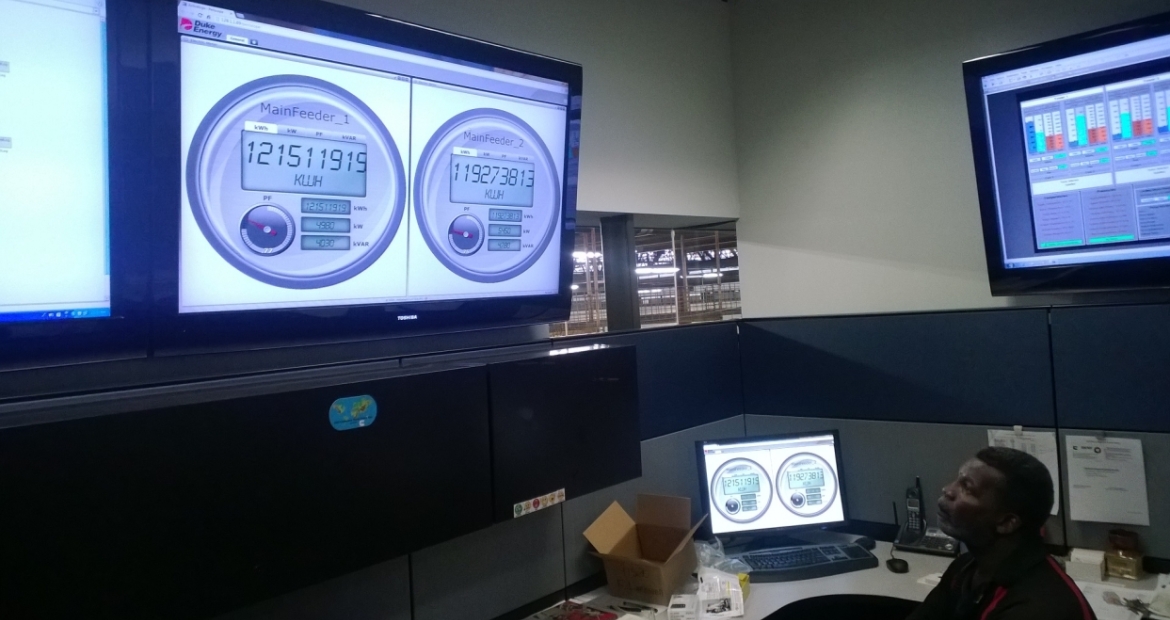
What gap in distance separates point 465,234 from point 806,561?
4.56 feet

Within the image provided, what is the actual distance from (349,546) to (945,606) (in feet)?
4.55

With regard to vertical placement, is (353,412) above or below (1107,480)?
above

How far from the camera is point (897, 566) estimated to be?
2.08m

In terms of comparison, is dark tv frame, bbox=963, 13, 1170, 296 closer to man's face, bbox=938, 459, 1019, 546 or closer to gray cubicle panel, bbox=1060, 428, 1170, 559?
gray cubicle panel, bbox=1060, 428, 1170, 559

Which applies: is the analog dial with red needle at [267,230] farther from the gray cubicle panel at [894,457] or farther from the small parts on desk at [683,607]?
the gray cubicle panel at [894,457]

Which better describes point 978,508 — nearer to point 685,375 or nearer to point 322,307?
point 685,375

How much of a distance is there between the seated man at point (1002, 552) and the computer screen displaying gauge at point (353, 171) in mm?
1118

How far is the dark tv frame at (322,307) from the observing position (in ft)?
3.88

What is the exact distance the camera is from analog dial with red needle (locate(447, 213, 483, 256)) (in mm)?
1601

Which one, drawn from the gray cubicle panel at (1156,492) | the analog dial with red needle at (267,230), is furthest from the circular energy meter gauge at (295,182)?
the gray cubicle panel at (1156,492)

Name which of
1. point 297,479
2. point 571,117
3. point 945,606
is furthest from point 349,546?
point 945,606

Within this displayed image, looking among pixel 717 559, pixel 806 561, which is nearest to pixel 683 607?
pixel 717 559

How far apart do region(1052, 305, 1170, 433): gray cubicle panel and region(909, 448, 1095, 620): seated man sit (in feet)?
1.74


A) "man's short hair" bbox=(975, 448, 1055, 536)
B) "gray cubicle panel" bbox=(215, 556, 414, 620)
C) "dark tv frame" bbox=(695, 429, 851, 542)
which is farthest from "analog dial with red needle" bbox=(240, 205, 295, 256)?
"man's short hair" bbox=(975, 448, 1055, 536)
